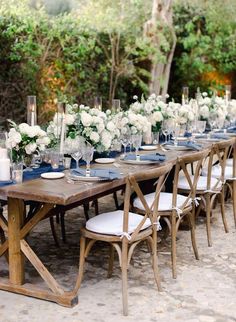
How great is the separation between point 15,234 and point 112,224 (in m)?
0.63

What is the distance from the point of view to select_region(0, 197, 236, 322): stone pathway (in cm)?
333

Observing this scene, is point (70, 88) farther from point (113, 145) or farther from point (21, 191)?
point (21, 191)

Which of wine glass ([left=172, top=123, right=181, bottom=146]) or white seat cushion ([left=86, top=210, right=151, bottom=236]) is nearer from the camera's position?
white seat cushion ([left=86, top=210, right=151, bottom=236])

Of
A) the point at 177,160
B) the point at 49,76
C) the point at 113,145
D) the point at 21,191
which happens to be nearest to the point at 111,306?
the point at 21,191

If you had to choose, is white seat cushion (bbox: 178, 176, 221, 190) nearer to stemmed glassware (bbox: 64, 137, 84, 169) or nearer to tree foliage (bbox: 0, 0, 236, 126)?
stemmed glassware (bbox: 64, 137, 84, 169)

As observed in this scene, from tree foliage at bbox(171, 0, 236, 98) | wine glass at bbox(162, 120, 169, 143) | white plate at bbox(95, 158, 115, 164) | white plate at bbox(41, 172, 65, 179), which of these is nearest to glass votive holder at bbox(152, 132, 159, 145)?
wine glass at bbox(162, 120, 169, 143)

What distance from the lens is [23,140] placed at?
361 centimetres

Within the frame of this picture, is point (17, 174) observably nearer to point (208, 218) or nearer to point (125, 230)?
point (125, 230)

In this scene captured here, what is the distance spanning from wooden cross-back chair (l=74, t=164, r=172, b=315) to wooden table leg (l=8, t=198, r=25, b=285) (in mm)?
399

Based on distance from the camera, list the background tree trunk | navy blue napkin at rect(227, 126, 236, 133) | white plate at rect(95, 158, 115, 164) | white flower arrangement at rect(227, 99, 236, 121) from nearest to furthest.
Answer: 1. white plate at rect(95, 158, 115, 164)
2. navy blue napkin at rect(227, 126, 236, 133)
3. white flower arrangement at rect(227, 99, 236, 121)
4. the background tree trunk

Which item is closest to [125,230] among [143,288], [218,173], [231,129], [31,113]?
[143,288]

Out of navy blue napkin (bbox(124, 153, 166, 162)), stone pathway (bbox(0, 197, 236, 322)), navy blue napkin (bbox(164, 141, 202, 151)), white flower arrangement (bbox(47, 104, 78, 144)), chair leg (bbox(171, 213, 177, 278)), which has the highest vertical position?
white flower arrangement (bbox(47, 104, 78, 144))

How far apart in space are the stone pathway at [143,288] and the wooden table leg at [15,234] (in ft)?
0.63

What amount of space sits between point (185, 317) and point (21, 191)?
1.25 meters
